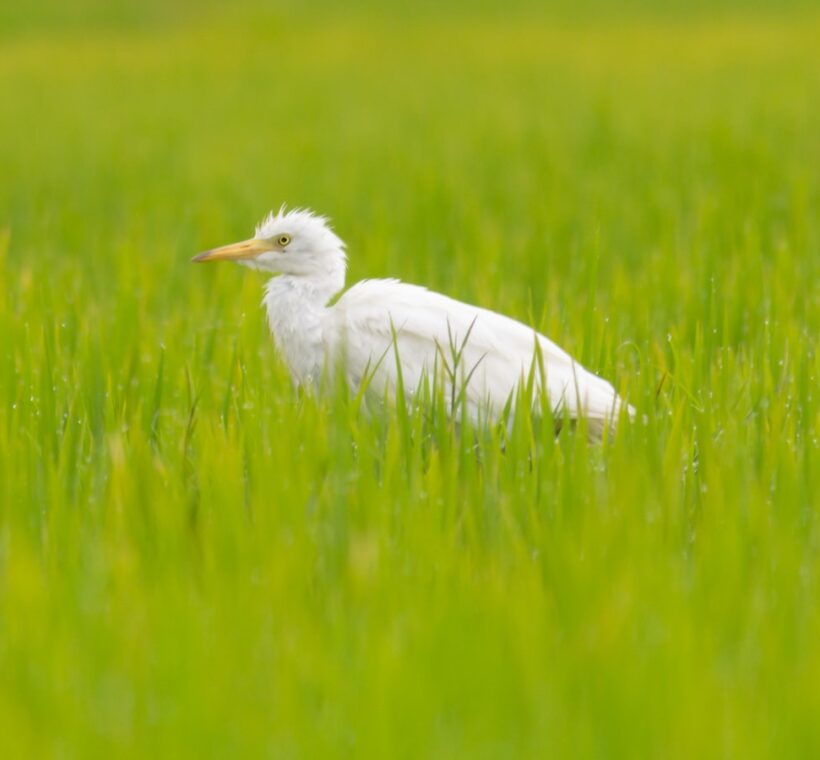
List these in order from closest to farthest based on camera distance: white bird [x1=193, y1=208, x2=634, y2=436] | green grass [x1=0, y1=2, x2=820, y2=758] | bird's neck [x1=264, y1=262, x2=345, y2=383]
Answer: green grass [x1=0, y1=2, x2=820, y2=758] → white bird [x1=193, y1=208, x2=634, y2=436] → bird's neck [x1=264, y1=262, x2=345, y2=383]

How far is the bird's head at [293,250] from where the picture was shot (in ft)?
13.9

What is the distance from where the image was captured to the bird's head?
4234 millimetres

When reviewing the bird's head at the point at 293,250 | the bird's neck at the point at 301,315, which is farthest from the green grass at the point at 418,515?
the bird's head at the point at 293,250

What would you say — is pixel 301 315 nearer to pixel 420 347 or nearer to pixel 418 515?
pixel 420 347

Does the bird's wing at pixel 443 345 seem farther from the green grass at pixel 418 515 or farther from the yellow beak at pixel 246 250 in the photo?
the yellow beak at pixel 246 250

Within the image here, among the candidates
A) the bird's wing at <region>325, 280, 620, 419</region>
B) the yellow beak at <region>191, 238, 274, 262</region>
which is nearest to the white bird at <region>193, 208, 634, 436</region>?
the bird's wing at <region>325, 280, 620, 419</region>

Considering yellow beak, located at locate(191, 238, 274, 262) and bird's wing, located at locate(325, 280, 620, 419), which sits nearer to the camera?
bird's wing, located at locate(325, 280, 620, 419)

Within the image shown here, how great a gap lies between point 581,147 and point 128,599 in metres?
7.70

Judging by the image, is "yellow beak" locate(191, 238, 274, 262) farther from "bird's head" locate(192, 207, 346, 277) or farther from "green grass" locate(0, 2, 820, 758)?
"green grass" locate(0, 2, 820, 758)

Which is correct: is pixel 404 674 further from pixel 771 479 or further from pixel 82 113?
pixel 82 113

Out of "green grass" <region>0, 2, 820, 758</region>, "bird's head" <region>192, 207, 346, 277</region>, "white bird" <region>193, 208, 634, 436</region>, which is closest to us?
"green grass" <region>0, 2, 820, 758</region>

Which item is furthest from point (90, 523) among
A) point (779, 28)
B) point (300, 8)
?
point (300, 8)

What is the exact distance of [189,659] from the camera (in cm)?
209

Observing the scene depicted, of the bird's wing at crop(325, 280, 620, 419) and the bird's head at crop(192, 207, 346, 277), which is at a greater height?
the bird's head at crop(192, 207, 346, 277)
